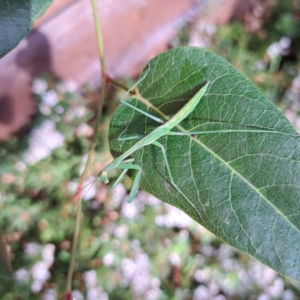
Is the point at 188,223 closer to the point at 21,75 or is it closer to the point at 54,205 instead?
the point at 54,205

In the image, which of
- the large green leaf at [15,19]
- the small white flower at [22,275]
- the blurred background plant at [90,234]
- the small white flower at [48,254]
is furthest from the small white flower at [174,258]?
the large green leaf at [15,19]

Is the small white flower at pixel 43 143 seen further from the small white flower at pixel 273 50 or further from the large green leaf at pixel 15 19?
the small white flower at pixel 273 50

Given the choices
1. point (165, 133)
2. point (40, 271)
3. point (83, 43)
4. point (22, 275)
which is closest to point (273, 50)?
point (83, 43)

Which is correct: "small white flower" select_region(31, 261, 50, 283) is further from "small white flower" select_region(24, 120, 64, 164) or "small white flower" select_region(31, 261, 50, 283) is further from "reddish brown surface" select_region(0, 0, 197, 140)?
"reddish brown surface" select_region(0, 0, 197, 140)

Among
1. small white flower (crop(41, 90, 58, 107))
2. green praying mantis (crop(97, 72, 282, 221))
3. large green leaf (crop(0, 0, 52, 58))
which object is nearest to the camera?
large green leaf (crop(0, 0, 52, 58))

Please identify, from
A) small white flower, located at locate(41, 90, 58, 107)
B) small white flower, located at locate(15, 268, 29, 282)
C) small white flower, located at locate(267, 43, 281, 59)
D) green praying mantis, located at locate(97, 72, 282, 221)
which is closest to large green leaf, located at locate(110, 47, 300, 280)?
green praying mantis, located at locate(97, 72, 282, 221)

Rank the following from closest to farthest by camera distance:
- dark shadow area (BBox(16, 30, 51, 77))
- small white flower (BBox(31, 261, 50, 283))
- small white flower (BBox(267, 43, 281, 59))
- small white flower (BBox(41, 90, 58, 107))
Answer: small white flower (BBox(31, 261, 50, 283)) → dark shadow area (BBox(16, 30, 51, 77)) → small white flower (BBox(41, 90, 58, 107)) → small white flower (BBox(267, 43, 281, 59))
